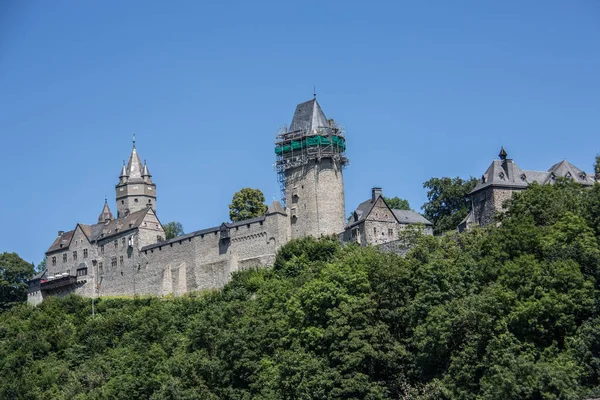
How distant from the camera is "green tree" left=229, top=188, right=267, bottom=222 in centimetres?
7788

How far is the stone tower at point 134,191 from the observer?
84.9m

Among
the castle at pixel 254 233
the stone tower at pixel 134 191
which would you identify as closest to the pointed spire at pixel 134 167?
the stone tower at pixel 134 191

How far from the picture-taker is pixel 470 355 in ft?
128

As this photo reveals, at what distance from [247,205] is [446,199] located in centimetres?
1533

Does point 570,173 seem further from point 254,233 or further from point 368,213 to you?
point 254,233

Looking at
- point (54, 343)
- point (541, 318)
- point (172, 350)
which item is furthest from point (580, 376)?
point (54, 343)

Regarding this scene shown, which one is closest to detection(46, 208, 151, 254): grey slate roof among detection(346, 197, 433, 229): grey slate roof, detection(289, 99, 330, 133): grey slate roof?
detection(289, 99, 330, 133): grey slate roof

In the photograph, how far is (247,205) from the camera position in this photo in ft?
257

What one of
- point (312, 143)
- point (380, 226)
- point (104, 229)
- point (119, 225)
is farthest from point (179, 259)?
point (380, 226)

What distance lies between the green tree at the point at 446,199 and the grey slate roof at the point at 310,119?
12.5 meters

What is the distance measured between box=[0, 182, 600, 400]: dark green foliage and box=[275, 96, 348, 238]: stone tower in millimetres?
8762

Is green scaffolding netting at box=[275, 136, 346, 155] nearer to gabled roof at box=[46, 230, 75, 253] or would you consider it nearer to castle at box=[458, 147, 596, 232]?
castle at box=[458, 147, 596, 232]

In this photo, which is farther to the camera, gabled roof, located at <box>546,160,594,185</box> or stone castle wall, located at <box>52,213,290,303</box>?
stone castle wall, located at <box>52,213,290,303</box>

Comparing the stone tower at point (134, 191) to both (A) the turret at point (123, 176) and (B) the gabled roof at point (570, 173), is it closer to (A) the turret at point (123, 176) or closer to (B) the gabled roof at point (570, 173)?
(A) the turret at point (123, 176)
